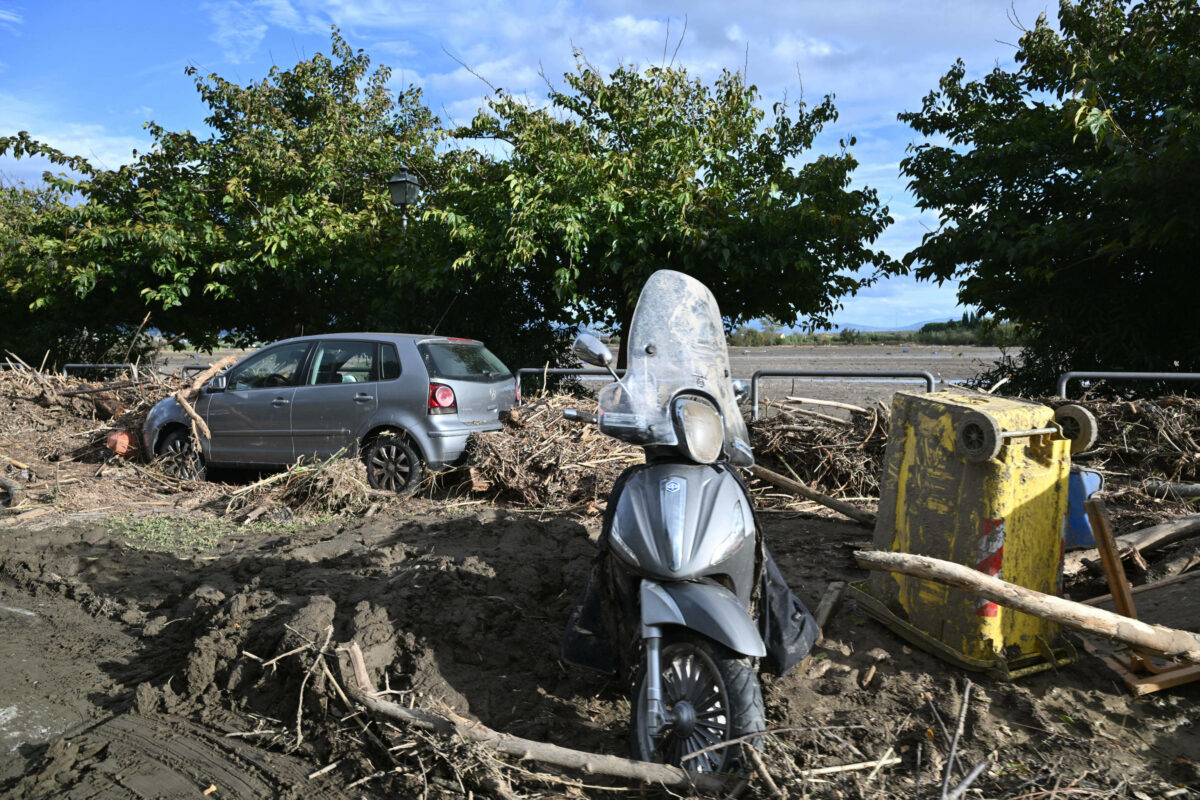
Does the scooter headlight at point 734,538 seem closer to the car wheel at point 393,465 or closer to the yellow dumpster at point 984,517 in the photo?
the yellow dumpster at point 984,517

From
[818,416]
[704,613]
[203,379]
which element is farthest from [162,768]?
[203,379]

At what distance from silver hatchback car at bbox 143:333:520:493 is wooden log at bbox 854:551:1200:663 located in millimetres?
5850

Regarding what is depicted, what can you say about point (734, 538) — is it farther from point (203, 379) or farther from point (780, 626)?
point (203, 379)

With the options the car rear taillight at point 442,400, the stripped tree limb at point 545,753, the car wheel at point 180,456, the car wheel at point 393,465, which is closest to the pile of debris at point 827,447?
the car rear taillight at point 442,400

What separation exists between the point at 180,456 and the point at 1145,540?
31.5 feet

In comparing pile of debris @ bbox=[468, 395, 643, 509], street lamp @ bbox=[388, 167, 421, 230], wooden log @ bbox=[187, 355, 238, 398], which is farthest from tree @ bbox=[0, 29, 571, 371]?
pile of debris @ bbox=[468, 395, 643, 509]

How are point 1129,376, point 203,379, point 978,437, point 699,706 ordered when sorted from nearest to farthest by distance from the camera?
point 699,706
point 978,437
point 1129,376
point 203,379

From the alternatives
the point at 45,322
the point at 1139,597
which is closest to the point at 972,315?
the point at 1139,597

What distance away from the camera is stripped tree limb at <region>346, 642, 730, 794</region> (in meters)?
2.83

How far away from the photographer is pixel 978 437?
12.3ft

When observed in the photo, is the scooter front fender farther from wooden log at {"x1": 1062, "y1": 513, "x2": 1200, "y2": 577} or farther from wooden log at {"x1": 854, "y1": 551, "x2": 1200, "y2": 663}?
wooden log at {"x1": 1062, "y1": 513, "x2": 1200, "y2": 577}

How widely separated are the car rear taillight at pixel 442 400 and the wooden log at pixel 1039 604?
580 cm

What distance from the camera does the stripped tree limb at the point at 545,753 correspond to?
283cm

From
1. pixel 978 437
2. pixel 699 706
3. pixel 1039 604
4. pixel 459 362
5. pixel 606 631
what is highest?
pixel 459 362
